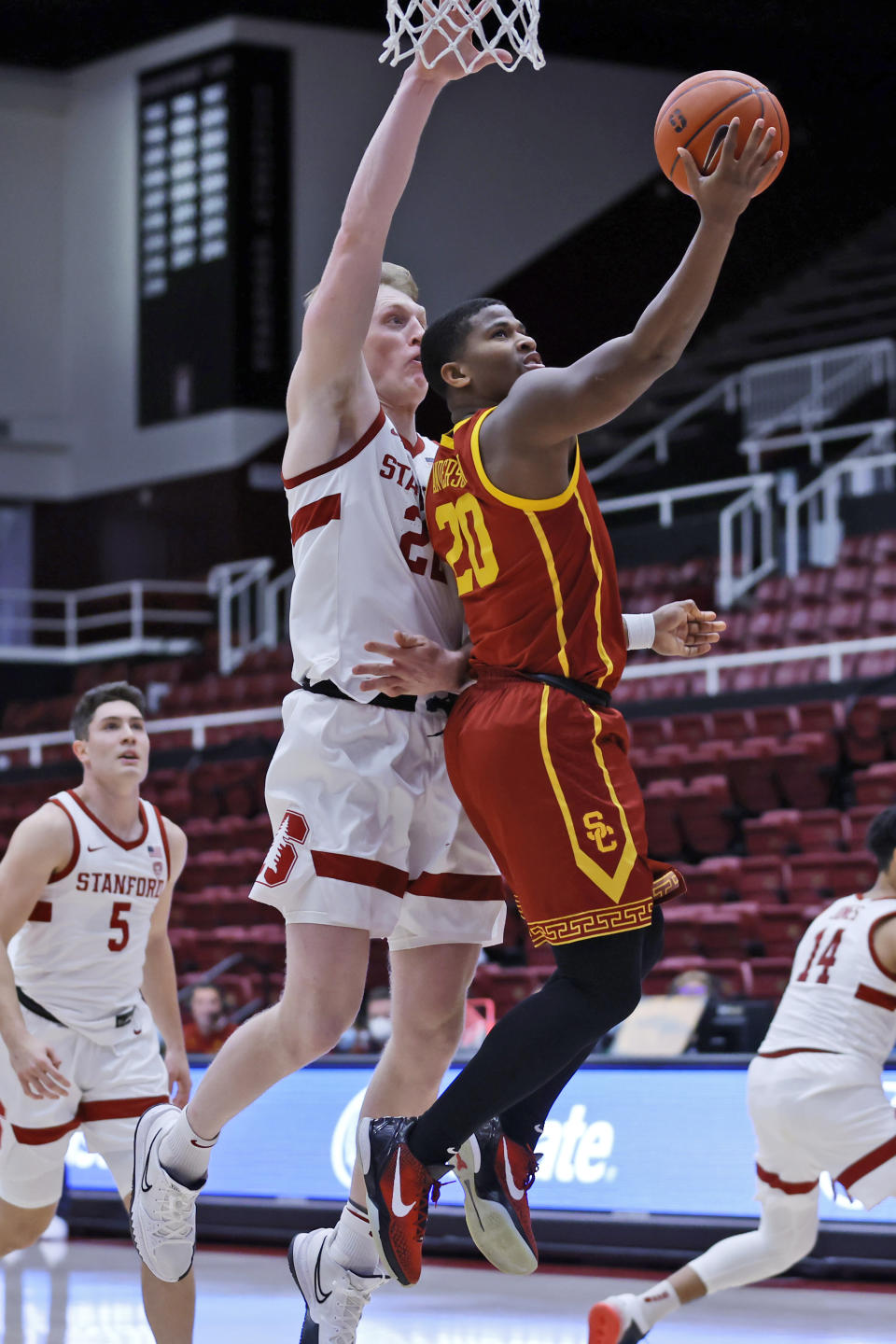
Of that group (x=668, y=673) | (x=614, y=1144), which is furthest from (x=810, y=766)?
(x=614, y=1144)

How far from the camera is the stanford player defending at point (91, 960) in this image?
5.46 m

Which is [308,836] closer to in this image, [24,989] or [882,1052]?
[24,989]

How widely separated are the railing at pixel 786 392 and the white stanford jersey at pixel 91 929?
1263cm

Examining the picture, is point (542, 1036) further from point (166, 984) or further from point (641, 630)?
point (166, 984)

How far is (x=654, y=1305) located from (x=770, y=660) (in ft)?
23.5

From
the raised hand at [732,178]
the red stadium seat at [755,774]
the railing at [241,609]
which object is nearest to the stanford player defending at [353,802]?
the raised hand at [732,178]

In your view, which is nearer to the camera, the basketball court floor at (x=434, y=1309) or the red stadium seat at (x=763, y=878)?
the basketball court floor at (x=434, y=1309)

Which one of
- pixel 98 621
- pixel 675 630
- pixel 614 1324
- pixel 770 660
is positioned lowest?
pixel 614 1324

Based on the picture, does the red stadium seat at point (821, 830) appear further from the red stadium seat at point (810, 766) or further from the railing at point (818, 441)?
the railing at point (818, 441)

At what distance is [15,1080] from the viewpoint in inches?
218

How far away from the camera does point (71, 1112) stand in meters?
5.48

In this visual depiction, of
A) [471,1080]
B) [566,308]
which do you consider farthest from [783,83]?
[471,1080]

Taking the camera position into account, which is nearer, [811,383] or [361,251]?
[361,251]

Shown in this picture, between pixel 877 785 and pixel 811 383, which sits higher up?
pixel 811 383
